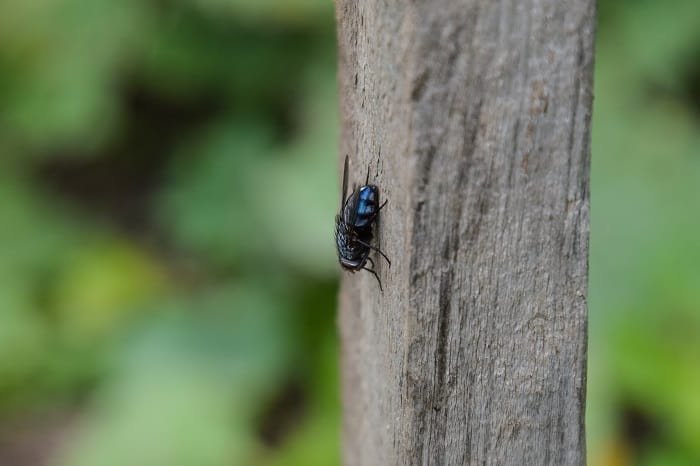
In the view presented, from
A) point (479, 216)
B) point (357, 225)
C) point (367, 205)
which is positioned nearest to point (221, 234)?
point (357, 225)

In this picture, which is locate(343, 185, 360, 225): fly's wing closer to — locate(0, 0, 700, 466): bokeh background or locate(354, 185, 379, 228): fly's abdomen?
locate(354, 185, 379, 228): fly's abdomen

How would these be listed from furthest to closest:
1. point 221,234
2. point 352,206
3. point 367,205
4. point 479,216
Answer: point 221,234 → point 352,206 → point 367,205 → point 479,216

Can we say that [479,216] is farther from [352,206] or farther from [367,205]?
[352,206]

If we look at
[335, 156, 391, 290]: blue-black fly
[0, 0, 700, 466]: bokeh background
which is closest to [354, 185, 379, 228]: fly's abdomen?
[335, 156, 391, 290]: blue-black fly

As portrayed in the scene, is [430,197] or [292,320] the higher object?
[430,197]

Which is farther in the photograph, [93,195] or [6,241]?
[93,195]

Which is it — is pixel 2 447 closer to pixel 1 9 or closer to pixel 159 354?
pixel 159 354

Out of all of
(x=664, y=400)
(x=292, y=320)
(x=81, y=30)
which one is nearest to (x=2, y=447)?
(x=292, y=320)

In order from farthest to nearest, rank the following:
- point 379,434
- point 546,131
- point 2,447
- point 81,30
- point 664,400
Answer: point 81,30
point 2,447
point 664,400
point 379,434
point 546,131
